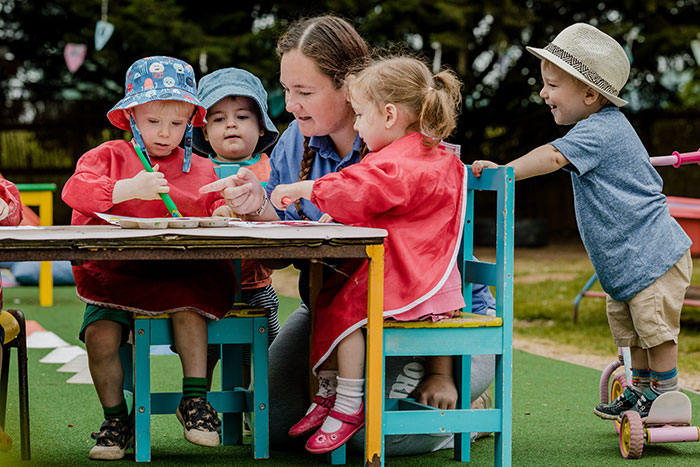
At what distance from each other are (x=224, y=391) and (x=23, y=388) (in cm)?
61

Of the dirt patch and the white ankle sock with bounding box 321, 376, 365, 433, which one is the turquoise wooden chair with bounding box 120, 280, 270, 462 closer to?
the white ankle sock with bounding box 321, 376, 365, 433

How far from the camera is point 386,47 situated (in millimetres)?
11031

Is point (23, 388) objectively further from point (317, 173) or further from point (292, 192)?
point (317, 173)

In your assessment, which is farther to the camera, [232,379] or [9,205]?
[232,379]

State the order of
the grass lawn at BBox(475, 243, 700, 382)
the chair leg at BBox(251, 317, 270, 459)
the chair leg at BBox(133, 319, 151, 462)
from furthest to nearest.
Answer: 1. the grass lawn at BBox(475, 243, 700, 382)
2. the chair leg at BBox(251, 317, 270, 459)
3. the chair leg at BBox(133, 319, 151, 462)

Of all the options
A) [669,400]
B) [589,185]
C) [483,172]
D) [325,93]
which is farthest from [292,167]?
[669,400]

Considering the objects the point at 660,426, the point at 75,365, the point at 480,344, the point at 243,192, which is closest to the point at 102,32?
the point at 75,365

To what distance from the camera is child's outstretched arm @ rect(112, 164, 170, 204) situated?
104 inches

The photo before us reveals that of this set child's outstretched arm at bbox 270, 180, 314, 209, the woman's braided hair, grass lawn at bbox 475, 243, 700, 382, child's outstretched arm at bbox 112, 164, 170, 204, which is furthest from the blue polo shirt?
grass lawn at bbox 475, 243, 700, 382

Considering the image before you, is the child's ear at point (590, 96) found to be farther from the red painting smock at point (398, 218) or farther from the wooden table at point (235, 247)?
the wooden table at point (235, 247)

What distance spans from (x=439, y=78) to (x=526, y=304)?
194 inches

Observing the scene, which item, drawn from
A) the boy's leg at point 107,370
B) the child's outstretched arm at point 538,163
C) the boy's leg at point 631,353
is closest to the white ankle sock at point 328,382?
the boy's leg at point 107,370

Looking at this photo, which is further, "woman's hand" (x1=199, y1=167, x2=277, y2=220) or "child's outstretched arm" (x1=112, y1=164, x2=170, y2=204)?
"woman's hand" (x1=199, y1=167, x2=277, y2=220)

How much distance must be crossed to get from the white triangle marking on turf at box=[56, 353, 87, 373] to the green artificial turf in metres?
0.05
